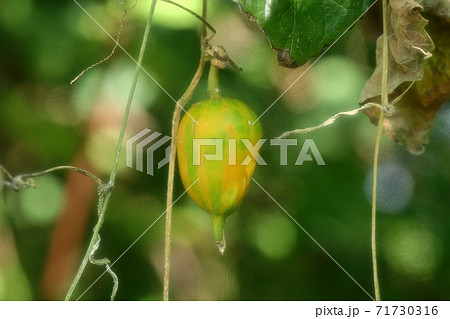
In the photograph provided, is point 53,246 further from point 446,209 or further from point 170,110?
point 446,209

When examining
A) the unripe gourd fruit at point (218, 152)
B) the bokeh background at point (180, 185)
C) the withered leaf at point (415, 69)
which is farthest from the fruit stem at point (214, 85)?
the bokeh background at point (180, 185)

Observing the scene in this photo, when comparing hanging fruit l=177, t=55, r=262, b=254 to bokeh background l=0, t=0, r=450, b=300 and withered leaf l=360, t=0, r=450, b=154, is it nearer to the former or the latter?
withered leaf l=360, t=0, r=450, b=154

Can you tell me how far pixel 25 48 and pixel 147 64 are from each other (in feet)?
0.54

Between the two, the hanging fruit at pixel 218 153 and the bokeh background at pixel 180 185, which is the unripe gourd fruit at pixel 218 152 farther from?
the bokeh background at pixel 180 185

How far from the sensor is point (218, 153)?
595mm

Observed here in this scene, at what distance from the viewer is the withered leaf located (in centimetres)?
61

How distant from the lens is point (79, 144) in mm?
984

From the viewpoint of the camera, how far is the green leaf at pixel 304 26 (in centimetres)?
61

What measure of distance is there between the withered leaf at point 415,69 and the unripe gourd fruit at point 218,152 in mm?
135

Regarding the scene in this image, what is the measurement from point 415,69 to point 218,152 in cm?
19

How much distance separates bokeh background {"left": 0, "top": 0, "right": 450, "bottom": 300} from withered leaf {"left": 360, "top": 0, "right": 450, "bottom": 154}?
9.1 inches

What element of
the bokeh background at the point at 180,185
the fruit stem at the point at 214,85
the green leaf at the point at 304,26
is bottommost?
the bokeh background at the point at 180,185

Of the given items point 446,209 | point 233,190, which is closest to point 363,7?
point 233,190

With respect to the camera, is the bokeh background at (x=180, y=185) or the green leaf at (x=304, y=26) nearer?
the green leaf at (x=304, y=26)
